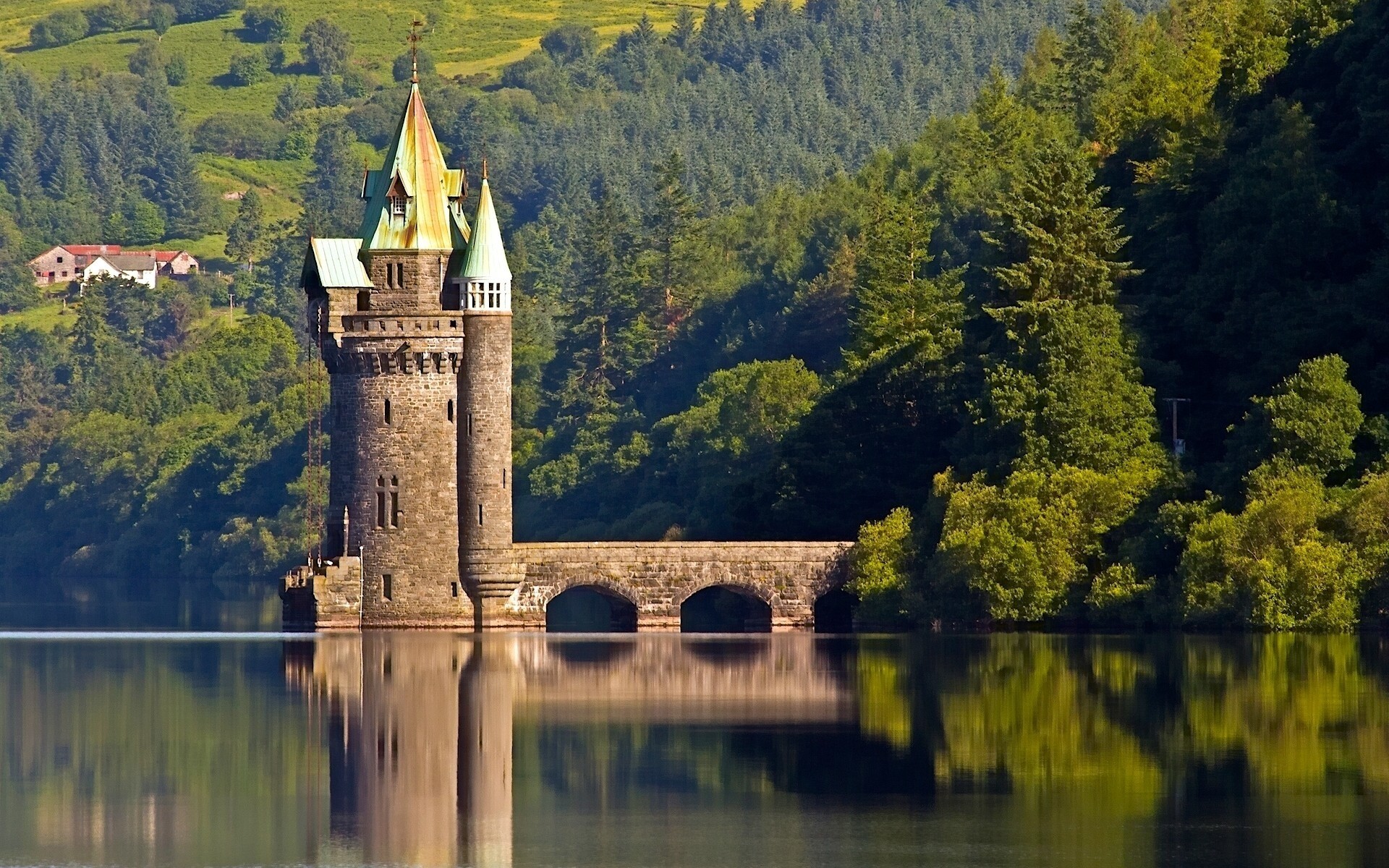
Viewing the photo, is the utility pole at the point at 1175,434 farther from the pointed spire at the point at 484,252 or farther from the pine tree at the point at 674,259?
the pine tree at the point at 674,259

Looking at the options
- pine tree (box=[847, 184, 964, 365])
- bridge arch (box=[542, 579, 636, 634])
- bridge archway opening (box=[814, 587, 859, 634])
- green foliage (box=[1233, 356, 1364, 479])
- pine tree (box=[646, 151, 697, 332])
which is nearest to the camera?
green foliage (box=[1233, 356, 1364, 479])

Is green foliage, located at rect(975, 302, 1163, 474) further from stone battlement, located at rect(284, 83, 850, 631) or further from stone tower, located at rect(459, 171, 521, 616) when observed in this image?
stone tower, located at rect(459, 171, 521, 616)

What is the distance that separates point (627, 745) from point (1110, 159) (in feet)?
206

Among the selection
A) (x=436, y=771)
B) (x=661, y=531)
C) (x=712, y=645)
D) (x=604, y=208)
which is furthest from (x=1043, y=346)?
(x=604, y=208)

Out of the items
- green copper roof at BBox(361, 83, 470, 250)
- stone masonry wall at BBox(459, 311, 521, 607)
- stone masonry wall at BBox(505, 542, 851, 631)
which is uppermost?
green copper roof at BBox(361, 83, 470, 250)

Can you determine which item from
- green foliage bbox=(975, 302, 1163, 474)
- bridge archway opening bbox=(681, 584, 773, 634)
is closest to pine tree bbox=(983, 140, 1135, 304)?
green foliage bbox=(975, 302, 1163, 474)

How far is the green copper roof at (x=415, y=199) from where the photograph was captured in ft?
325

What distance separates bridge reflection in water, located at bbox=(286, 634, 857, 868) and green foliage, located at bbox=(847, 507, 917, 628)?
3841 millimetres

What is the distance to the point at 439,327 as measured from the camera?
9769 cm

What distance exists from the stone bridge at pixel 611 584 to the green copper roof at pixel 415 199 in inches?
375

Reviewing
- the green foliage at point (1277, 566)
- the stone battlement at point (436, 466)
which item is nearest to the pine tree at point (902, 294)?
the stone battlement at point (436, 466)

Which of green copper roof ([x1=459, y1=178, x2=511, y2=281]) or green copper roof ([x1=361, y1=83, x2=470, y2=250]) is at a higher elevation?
green copper roof ([x1=361, y1=83, x2=470, y2=250])

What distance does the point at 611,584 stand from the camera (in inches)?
3920

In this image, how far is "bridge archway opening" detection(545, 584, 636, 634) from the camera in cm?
10219
